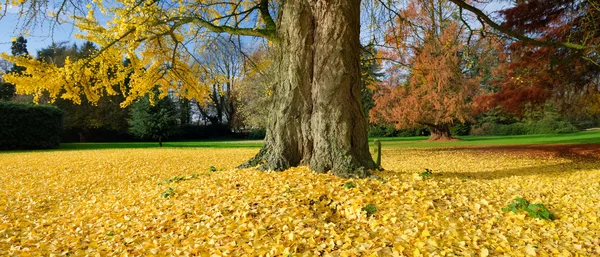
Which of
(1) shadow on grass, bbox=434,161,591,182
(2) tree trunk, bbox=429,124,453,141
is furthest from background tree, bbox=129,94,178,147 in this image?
(1) shadow on grass, bbox=434,161,591,182

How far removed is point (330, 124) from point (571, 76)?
8.40 m

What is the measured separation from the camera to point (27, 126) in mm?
16562

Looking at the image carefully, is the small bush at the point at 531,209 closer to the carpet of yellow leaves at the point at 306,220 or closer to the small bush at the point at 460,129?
the carpet of yellow leaves at the point at 306,220

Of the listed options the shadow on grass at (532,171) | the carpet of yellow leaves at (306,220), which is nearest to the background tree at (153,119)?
the carpet of yellow leaves at (306,220)

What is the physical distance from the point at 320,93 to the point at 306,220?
2.11 meters

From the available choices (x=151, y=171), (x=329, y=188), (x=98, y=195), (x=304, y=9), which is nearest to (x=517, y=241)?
(x=329, y=188)

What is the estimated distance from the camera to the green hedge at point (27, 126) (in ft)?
52.4

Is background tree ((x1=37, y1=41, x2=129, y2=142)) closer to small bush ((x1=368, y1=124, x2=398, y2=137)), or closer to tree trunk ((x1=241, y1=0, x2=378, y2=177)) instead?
small bush ((x1=368, y1=124, x2=398, y2=137))

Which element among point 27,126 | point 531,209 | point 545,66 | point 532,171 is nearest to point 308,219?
point 531,209

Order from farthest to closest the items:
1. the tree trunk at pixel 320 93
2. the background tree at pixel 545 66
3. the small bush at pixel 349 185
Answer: the background tree at pixel 545 66
the tree trunk at pixel 320 93
the small bush at pixel 349 185

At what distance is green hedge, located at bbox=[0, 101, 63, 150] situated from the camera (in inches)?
629

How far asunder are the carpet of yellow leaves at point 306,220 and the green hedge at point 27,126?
46.4 ft

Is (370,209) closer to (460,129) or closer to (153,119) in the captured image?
(153,119)

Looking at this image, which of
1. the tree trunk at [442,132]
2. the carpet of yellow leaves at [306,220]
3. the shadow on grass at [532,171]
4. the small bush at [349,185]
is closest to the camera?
the carpet of yellow leaves at [306,220]
